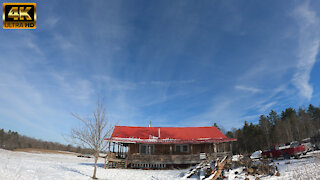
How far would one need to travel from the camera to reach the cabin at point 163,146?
21.6 metres

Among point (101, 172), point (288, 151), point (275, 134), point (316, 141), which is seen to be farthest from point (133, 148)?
point (275, 134)

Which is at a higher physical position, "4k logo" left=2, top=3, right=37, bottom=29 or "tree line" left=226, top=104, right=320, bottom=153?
"4k logo" left=2, top=3, right=37, bottom=29

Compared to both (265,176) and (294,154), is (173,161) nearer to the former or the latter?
(265,176)

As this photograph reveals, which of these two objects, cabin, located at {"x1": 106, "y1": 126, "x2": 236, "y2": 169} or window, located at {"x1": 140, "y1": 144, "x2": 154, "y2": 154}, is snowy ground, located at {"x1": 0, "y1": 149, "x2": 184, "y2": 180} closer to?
cabin, located at {"x1": 106, "y1": 126, "x2": 236, "y2": 169}

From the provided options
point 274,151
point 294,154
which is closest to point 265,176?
point 294,154

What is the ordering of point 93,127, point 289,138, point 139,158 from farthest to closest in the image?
point 289,138
point 139,158
point 93,127

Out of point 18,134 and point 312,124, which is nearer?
point 312,124

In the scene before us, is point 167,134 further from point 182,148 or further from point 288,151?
point 288,151

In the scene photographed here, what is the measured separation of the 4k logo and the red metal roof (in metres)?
15.0

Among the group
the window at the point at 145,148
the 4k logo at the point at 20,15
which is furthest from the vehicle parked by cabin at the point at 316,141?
the 4k logo at the point at 20,15

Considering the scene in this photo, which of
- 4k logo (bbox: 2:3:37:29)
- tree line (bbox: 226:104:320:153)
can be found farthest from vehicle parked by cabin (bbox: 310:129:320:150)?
4k logo (bbox: 2:3:37:29)

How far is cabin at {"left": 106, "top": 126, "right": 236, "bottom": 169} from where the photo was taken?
21.6 m

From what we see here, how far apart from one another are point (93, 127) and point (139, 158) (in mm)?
9716

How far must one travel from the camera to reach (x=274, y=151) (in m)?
20.4
